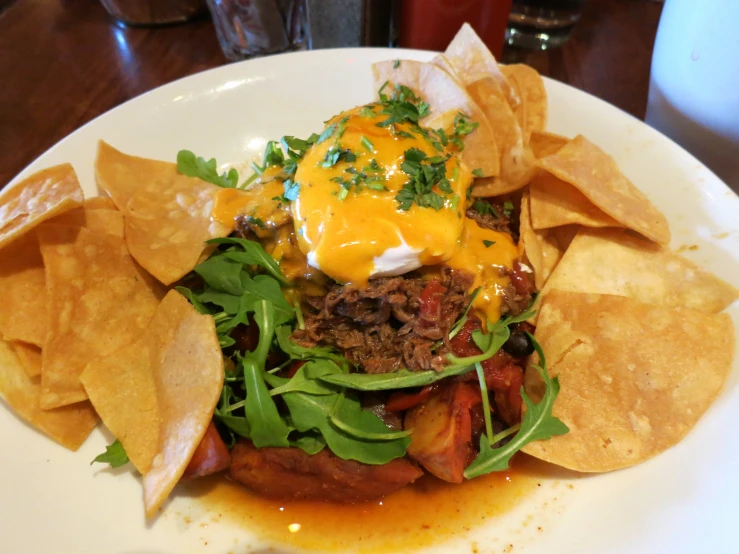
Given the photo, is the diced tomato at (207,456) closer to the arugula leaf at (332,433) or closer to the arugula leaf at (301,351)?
the arugula leaf at (332,433)

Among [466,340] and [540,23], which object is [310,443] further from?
[540,23]

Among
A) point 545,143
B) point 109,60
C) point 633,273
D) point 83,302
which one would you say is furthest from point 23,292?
point 109,60

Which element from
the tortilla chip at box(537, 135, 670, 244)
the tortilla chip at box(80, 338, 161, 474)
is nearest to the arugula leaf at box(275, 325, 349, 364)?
the tortilla chip at box(80, 338, 161, 474)

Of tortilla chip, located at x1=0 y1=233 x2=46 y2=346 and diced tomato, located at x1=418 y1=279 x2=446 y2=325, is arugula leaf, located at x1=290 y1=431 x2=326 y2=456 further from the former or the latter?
tortilla chip, located at x1=0 y1=233 x2=46 y2=346

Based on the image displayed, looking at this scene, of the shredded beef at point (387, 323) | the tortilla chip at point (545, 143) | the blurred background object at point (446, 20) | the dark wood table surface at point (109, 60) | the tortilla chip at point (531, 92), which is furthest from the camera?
the dark wood table surface at point (109, 60)

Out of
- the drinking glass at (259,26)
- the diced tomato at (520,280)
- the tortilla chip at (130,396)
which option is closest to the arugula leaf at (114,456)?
the tortilla chip at (130,396)

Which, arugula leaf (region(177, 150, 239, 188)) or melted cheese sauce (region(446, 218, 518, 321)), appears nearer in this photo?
melted cheese sauce (region(446, 218, 518, 321))
